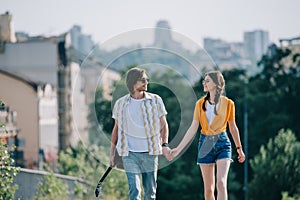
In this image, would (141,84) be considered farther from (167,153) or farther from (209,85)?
(167,153)

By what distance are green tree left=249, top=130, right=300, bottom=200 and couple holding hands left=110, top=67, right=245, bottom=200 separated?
3509 cm

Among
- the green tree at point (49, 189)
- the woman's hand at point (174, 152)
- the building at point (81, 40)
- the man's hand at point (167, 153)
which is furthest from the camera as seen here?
the building at point (81, 40)

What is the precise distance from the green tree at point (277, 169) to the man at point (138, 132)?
3528 centimetres

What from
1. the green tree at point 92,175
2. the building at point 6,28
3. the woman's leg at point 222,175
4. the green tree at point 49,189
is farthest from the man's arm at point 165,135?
the building at point 6,28

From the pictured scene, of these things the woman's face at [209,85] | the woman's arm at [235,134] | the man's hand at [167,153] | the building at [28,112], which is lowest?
the man's hand at [167,153]

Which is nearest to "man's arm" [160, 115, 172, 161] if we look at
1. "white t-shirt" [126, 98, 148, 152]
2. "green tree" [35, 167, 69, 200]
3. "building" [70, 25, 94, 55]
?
"white t-shirt" [126, 98, 148, 152]

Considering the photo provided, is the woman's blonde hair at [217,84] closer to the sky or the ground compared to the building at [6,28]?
closer to the ground

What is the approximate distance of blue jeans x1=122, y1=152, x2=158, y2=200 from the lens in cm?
948

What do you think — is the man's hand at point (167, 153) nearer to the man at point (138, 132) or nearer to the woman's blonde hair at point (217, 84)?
the man at point (138, 132)

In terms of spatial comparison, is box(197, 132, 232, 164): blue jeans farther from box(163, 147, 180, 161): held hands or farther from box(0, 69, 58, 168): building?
box(0, 69, 58, 168): building

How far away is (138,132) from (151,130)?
143 millimetres

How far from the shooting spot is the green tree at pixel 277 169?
4553cm

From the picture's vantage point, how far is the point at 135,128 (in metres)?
9.48

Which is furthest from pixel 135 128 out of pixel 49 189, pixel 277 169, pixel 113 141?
pixel 277 169
